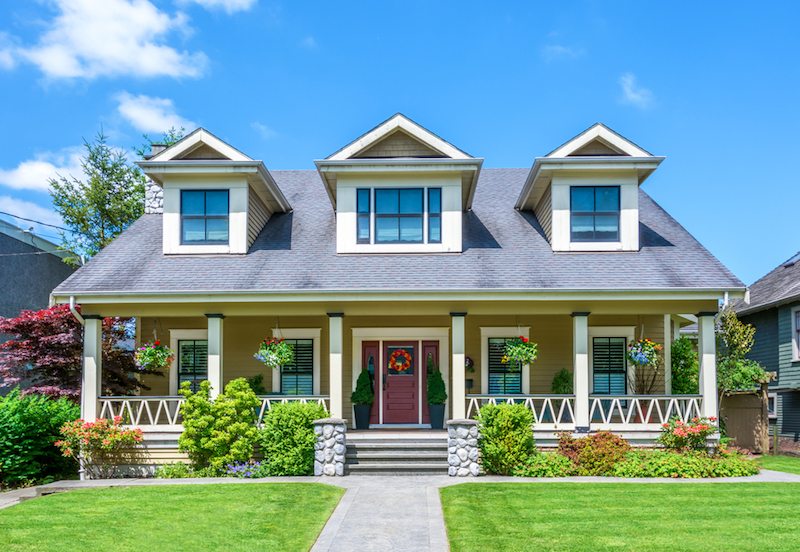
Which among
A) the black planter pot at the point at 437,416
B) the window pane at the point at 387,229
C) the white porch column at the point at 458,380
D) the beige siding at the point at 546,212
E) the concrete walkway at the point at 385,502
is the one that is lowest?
the concrete walkway at the point at 385,502

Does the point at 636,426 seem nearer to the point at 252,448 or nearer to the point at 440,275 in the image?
the point at 440,275

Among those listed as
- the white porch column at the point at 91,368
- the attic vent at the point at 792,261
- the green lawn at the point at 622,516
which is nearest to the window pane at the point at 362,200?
the white porch column at the point at 91,368

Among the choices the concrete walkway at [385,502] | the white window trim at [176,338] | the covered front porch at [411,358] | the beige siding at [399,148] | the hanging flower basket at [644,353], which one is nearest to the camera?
the concrete walkway at [385,502]

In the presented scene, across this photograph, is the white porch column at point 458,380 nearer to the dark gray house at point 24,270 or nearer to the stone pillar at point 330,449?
the stone pillar at point 330,449

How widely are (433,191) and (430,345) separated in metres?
3.61

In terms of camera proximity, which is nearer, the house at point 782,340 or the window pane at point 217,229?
the window pane at point 217,229

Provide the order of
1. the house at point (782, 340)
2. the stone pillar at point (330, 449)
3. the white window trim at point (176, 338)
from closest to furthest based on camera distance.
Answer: the stone pillar at point (330, 449) → the white window trim at point (176, 338) → the house at point (782, 340)

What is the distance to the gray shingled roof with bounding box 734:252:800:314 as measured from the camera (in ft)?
72.7

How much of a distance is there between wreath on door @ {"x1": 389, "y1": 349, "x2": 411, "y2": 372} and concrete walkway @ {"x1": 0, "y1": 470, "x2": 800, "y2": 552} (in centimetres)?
421

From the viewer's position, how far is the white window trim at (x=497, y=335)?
17.7 meters

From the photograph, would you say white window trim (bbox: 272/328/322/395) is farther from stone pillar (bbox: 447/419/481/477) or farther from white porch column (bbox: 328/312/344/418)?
stone pillar (bbox: 447/419/481/477)

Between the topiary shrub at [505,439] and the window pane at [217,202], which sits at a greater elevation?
the window pane at [217,202]

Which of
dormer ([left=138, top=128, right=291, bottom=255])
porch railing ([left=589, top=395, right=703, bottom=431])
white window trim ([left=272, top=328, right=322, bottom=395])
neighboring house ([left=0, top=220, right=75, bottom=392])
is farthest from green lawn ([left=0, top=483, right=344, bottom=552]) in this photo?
neighboring house ([left=0, top=220, right=75, bottom=392])

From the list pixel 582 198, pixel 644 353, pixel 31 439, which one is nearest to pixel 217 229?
pixel 31 439
